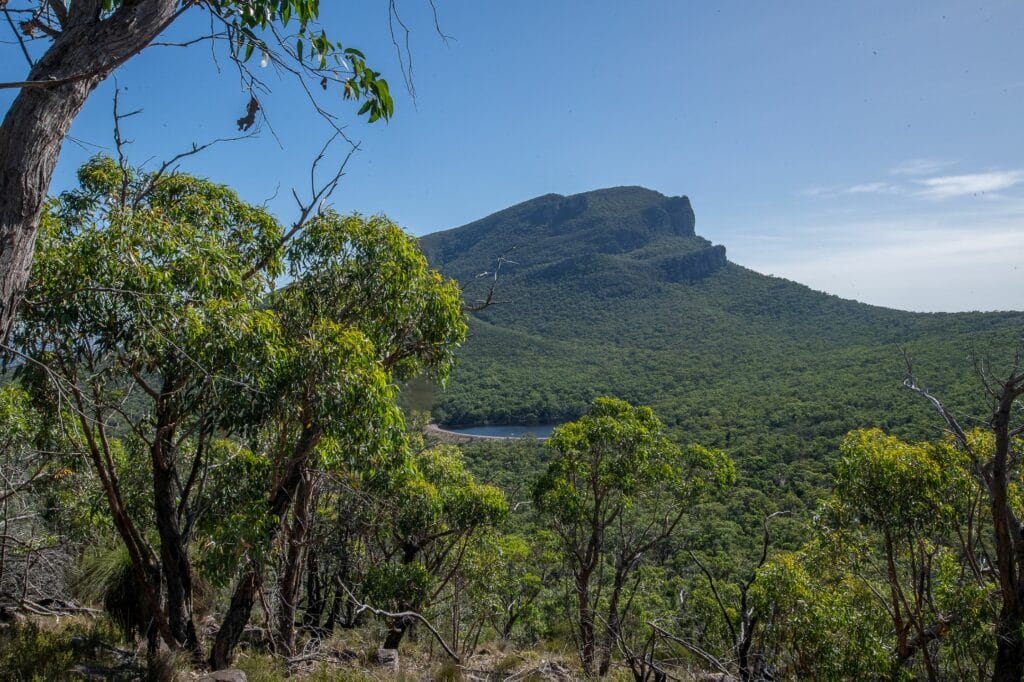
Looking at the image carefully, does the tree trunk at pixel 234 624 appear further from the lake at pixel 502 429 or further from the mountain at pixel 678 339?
the lake at pixel 502 429

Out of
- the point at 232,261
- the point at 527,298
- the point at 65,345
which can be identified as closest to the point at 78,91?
the point at 65,345

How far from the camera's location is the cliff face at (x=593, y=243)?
92.3 meters

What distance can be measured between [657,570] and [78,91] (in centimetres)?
2008

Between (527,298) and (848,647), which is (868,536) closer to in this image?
(848,647)

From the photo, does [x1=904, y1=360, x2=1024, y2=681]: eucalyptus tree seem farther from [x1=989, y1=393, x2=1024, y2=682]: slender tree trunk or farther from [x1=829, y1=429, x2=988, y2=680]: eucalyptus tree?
[x1=829, y1=429, x2=988, y2=680]: eucalyptus tree

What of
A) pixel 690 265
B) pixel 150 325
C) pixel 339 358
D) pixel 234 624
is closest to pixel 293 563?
pixel 234 624

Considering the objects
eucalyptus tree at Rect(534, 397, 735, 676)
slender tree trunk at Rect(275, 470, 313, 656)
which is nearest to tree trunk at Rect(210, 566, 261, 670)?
slender tree trunk at Rect(275, 470, 313, 656)

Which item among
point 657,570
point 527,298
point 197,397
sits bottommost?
point 657,570

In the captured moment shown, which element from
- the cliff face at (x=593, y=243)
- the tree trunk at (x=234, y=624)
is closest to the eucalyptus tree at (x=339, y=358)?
the tree trunk at (x=234, y=624)

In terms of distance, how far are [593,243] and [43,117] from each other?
4218 inches

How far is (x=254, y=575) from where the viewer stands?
420cm

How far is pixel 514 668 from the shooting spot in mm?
7352

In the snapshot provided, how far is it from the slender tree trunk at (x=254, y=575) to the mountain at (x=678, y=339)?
1617 centimetres

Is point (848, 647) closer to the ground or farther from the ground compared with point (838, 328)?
closer to the ground
